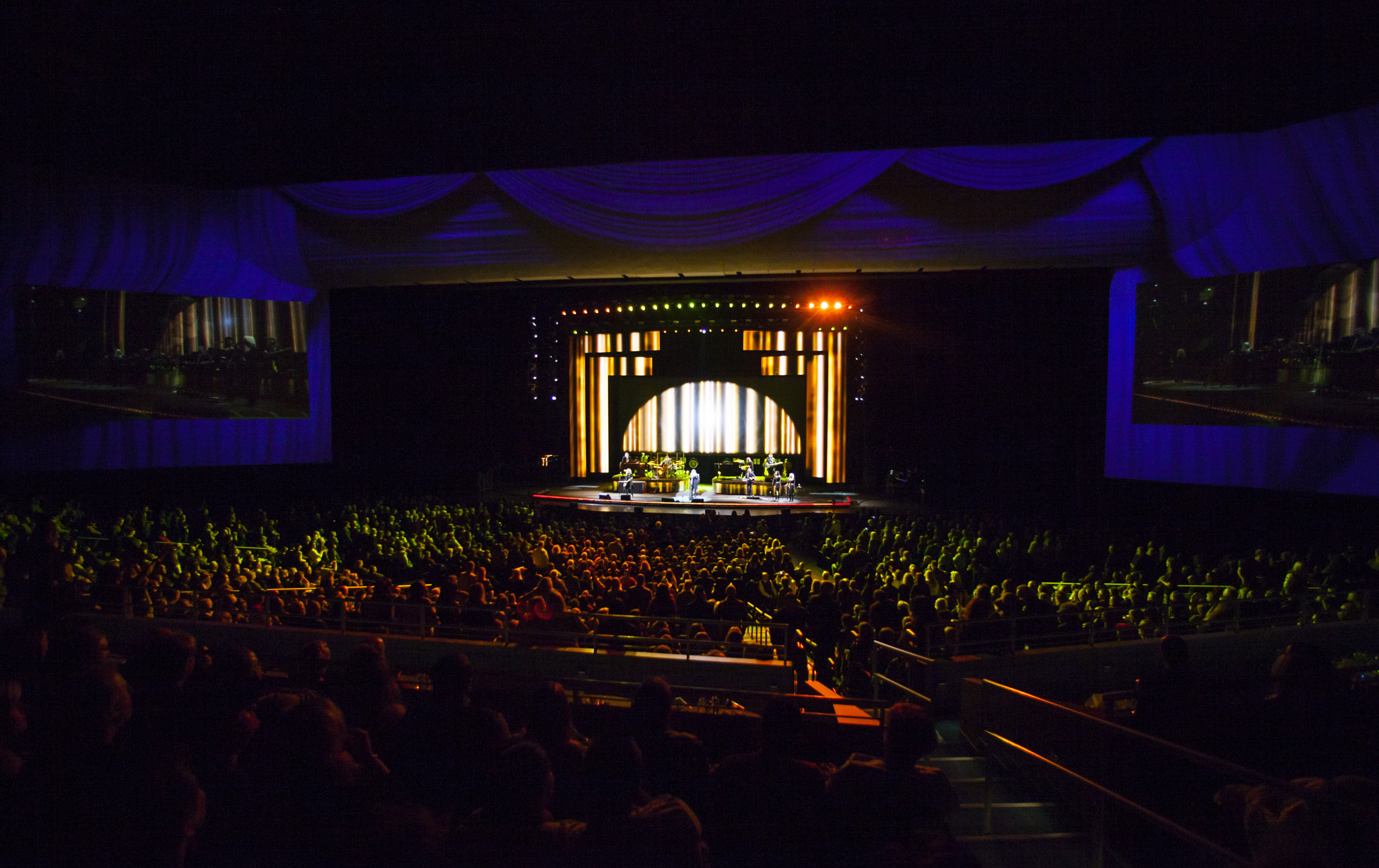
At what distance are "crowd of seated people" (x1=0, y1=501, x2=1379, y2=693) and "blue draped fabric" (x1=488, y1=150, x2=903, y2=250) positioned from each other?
4998 mm

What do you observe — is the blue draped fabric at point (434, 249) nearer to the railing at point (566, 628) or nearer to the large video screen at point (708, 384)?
the large video screen at point (708, 384)

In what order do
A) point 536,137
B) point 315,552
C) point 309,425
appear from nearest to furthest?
point 315,552, point 536,137, point 309,425

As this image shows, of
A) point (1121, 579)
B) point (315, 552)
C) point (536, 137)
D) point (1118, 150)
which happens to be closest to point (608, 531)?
point (315, 552)

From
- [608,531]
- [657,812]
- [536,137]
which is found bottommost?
[608,531]

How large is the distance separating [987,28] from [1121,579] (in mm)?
5638

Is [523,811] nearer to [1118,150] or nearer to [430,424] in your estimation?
[1118,150]

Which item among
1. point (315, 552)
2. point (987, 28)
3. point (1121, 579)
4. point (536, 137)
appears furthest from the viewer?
point (536, 137)

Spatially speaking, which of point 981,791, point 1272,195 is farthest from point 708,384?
point 981,791

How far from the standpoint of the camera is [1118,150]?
10531mm

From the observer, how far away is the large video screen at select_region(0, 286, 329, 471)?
12555 millimetres

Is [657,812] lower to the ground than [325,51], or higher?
lower

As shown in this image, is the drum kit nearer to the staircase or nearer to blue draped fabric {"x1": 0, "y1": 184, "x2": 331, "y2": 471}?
blue draped fabric {"x1": 0, "y1": 184, "x2": 331, "y2": 471}

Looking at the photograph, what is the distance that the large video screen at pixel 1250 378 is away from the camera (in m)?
9.55

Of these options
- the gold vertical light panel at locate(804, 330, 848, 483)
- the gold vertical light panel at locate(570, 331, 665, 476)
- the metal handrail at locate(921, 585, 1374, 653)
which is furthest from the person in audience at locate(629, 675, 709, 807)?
the gold vertical light panel at locate(570, 331, 665, 476)
